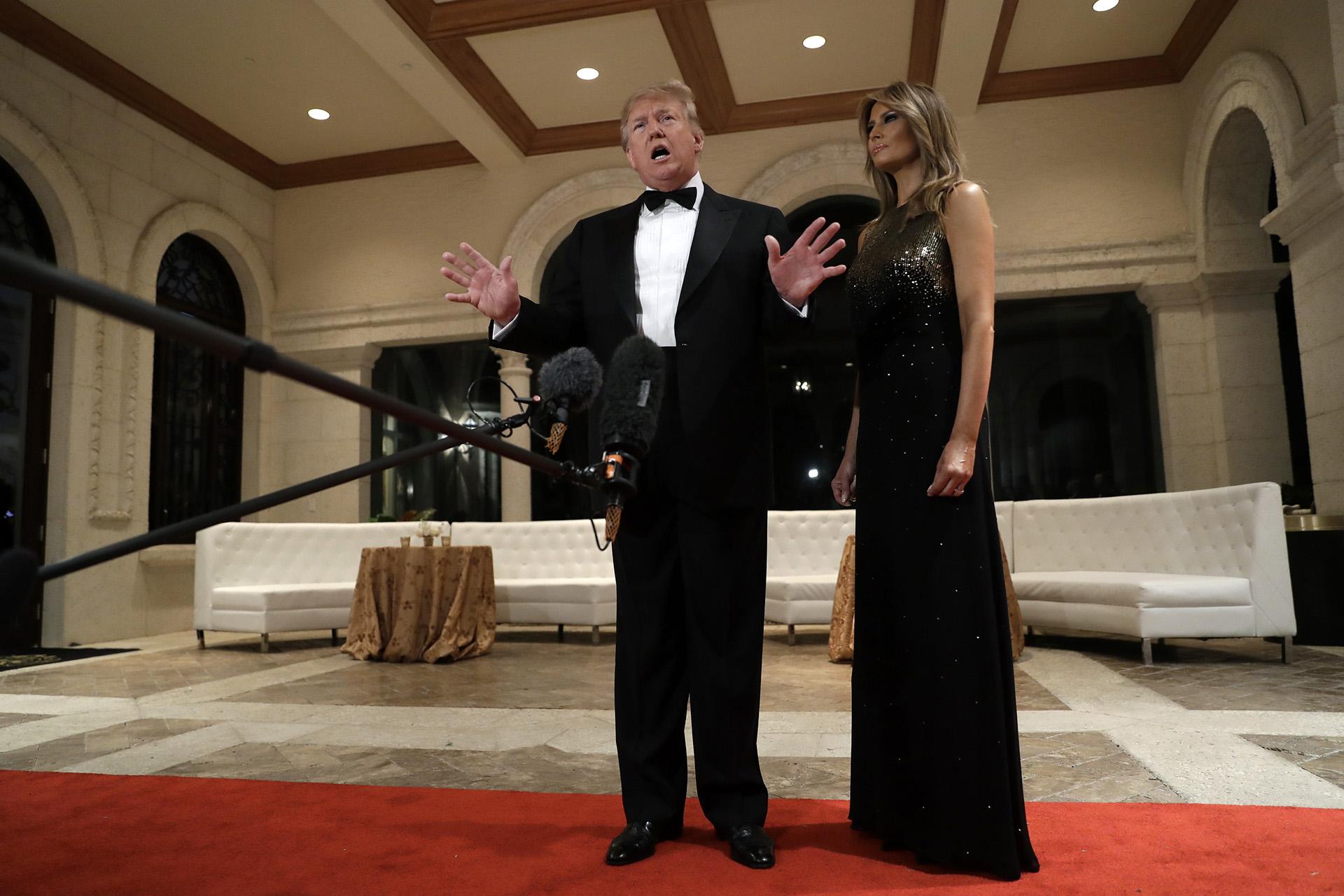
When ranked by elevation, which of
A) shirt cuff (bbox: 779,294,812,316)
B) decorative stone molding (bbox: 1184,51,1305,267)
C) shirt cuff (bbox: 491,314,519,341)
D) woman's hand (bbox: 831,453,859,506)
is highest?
decorative stone molding (bbox: 1184,51,1305,267)

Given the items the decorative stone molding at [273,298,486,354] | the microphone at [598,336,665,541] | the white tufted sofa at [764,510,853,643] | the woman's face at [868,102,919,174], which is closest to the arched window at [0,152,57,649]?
the decorative stone molding at [273,298,486,354]

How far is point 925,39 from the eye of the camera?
676cm

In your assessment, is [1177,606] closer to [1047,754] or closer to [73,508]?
[1047,754]

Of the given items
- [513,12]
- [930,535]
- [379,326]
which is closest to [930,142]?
[930,535]

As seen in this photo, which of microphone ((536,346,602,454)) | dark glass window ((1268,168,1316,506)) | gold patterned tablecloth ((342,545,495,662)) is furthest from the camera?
dark glass window ((1268,168,1316,506))

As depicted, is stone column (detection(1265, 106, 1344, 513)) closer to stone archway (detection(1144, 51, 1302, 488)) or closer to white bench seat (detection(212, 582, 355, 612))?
stone archway (detection(1144, 51, 1302, 488))

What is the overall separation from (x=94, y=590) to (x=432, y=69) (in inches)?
183

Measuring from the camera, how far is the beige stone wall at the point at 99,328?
6512mm

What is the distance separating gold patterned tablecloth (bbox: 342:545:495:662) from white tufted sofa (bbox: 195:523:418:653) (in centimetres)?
54

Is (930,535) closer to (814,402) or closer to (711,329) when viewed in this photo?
(711,329)

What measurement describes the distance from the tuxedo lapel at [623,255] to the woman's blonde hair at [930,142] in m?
0.57

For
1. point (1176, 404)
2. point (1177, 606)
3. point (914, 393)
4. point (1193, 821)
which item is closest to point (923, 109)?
point (914, 393)

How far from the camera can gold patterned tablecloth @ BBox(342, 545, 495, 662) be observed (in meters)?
5.34

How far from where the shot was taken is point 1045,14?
6.54 metres
